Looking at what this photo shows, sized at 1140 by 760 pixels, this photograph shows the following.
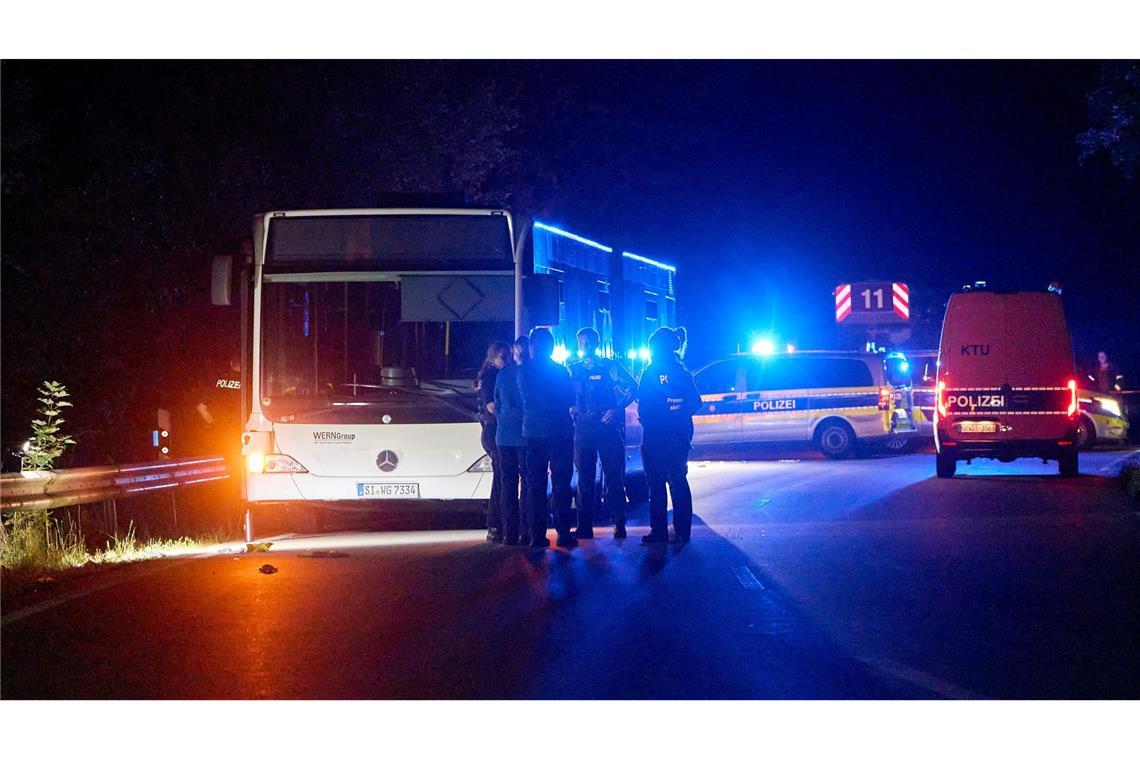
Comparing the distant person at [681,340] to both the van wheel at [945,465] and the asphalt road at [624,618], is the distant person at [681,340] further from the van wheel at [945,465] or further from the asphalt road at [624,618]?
the van wheel at [945,465]

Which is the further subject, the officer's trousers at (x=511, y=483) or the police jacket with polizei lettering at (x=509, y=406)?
the officer's trousers at (x=511, y=483)

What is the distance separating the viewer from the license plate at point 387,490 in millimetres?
14805

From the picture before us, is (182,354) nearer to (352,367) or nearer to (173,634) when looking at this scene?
(352,367)

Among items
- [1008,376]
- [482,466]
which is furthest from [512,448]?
[1008,376]

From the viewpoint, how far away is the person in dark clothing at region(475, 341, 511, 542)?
14.2 metres

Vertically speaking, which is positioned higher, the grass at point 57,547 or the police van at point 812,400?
the police van at point 812,400

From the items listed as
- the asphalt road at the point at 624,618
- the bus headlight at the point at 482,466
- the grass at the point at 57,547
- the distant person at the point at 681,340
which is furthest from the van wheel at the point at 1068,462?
the grass at the point at 57,547

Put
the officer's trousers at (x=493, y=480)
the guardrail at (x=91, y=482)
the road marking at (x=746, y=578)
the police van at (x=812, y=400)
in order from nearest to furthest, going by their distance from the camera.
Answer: the road marking at (x=746, y=578), the guardrail at (x=91, y=482), the officer's trousers at (x=493, y=480), the police van at (x=812, y=400)

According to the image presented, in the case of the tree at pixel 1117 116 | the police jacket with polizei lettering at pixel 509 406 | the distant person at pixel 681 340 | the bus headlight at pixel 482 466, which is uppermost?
the tree at pixel 1117 116

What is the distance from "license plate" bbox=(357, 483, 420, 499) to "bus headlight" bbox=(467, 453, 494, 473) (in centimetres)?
55

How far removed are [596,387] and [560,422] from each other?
66cm

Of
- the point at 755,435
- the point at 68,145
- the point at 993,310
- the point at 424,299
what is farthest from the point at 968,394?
the point at 68,145

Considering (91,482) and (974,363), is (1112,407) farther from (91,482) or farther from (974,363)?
(91,482)

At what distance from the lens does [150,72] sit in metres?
23.4
